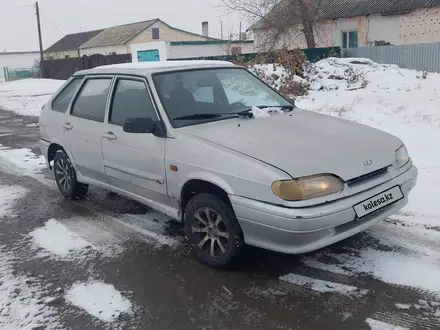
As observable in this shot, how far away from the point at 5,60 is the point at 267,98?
82319 millimetres

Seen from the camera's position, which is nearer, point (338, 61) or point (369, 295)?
point (369, 295)

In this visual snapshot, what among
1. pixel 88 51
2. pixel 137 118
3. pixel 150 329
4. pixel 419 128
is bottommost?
pixel 150 329

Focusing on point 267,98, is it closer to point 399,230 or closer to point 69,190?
point 399,230

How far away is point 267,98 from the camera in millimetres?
4906

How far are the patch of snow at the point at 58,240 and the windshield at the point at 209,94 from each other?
64.1 inches

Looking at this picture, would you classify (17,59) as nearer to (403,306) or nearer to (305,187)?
(305,187)

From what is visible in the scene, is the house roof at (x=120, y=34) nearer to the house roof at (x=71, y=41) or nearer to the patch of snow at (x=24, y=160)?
the house roof at (x=71, y=41)

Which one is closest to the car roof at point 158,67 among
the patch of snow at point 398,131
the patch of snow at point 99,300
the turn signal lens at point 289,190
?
the turn signal lens at point 289,190

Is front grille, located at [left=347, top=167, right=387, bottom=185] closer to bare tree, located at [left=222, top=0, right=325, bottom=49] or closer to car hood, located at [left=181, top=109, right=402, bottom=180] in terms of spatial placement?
car hood, located at [left=181, top=109, right=402, bottom=180]

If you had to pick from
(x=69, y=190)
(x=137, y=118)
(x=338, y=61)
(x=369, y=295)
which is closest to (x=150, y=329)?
(x=369, y=295)

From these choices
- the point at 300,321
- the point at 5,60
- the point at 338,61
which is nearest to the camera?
the point at 300,321

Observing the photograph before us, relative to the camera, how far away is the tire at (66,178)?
572cm

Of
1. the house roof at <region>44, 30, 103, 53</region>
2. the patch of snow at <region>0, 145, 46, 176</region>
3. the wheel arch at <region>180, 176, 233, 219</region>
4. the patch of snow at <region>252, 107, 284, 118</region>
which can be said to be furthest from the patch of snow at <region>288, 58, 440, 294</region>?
the house roof at <region>44, 30, 103, 53</region>

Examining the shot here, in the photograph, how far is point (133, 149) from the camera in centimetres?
439
